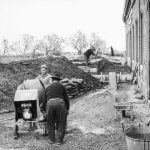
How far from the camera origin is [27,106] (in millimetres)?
8219

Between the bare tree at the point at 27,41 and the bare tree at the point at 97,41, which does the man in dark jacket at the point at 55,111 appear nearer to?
the bare tree at the point at 27,41

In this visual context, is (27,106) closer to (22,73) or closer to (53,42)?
(22,73)

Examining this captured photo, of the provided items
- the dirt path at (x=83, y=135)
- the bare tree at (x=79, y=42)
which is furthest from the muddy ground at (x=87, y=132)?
the bare tree at (x=79, y=42)

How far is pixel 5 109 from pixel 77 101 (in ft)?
12.2

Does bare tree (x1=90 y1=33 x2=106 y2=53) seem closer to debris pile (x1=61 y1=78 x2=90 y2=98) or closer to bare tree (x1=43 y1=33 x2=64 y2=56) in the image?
bare tree (x1=43 y1=33 x2=64 y2=56)

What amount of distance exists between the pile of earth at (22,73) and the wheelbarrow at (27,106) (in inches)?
194

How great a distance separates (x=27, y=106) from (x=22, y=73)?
32.7ft

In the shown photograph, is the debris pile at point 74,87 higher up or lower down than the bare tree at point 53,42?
lower down

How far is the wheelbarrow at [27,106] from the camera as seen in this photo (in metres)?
8.22

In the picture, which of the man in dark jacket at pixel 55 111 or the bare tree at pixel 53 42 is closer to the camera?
the man in dark jacket at pixel 55 111

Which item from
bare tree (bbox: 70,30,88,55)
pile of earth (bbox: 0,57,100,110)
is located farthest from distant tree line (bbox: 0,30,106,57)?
pile of earth (bbox: 0,57,100,110)

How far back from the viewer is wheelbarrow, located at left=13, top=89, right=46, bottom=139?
27.0 feet

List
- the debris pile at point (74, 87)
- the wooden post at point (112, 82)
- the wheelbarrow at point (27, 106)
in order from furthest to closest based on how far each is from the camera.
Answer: the wooden post at point (112, 82) → the debris pile at point (74, 87) → the wheelbarrow at point (27, 106)

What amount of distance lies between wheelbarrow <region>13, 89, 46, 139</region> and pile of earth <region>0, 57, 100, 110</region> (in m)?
4.93
